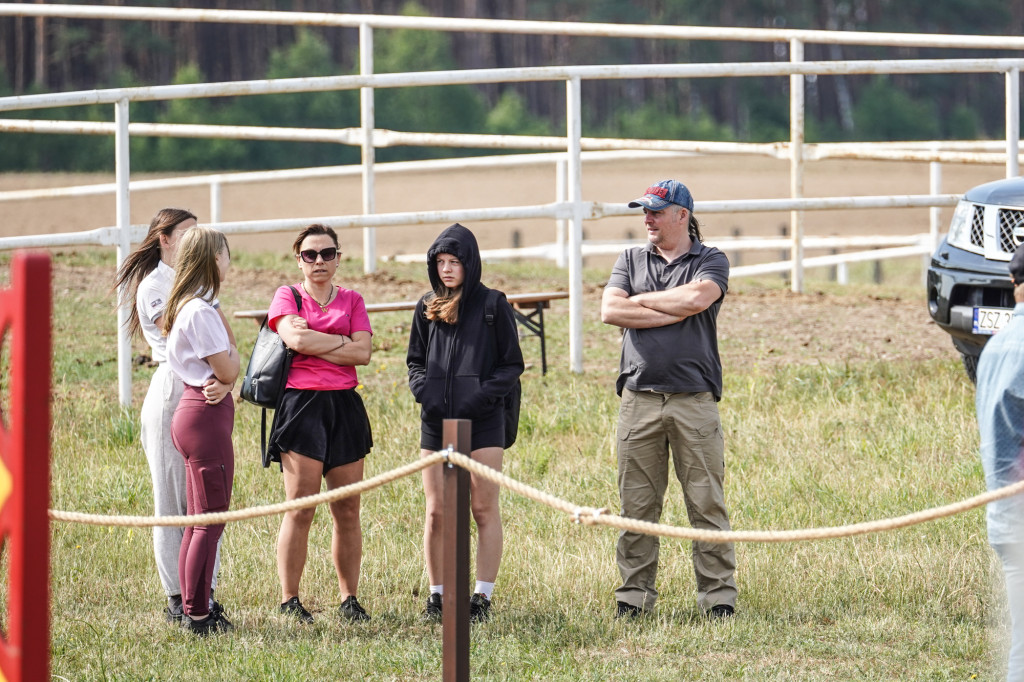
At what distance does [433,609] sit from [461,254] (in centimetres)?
144

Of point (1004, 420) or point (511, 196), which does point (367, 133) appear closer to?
point (1004, 420)

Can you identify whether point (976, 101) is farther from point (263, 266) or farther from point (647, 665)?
point (647, 665)

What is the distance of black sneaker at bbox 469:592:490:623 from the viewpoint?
5.50 metres

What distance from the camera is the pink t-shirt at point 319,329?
551 centimetres

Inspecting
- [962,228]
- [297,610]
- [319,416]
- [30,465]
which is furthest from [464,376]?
[962,228]

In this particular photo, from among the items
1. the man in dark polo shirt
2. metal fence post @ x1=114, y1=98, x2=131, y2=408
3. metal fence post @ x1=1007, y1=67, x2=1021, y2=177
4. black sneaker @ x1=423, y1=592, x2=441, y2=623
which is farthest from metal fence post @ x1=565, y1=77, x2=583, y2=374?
black sneaker @ x1=423, y1=592, x2=441, y2=623

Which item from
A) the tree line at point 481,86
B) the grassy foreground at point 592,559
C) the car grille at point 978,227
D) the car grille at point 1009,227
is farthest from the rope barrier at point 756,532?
the tree line at point 481,86

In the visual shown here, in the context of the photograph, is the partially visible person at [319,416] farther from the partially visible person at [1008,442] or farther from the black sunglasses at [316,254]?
the partially visible person at [1008,442]

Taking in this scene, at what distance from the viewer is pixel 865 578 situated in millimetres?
5855

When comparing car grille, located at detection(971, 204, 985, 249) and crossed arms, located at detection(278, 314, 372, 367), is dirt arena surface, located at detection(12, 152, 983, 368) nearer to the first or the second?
car grille, located at detection(971, 204, 985, 249)

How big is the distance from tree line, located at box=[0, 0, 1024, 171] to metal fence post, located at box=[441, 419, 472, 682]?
36899 millimetres

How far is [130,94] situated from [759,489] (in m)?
4.55

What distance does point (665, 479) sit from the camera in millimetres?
5707

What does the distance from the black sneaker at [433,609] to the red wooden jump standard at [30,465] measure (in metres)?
2.36
